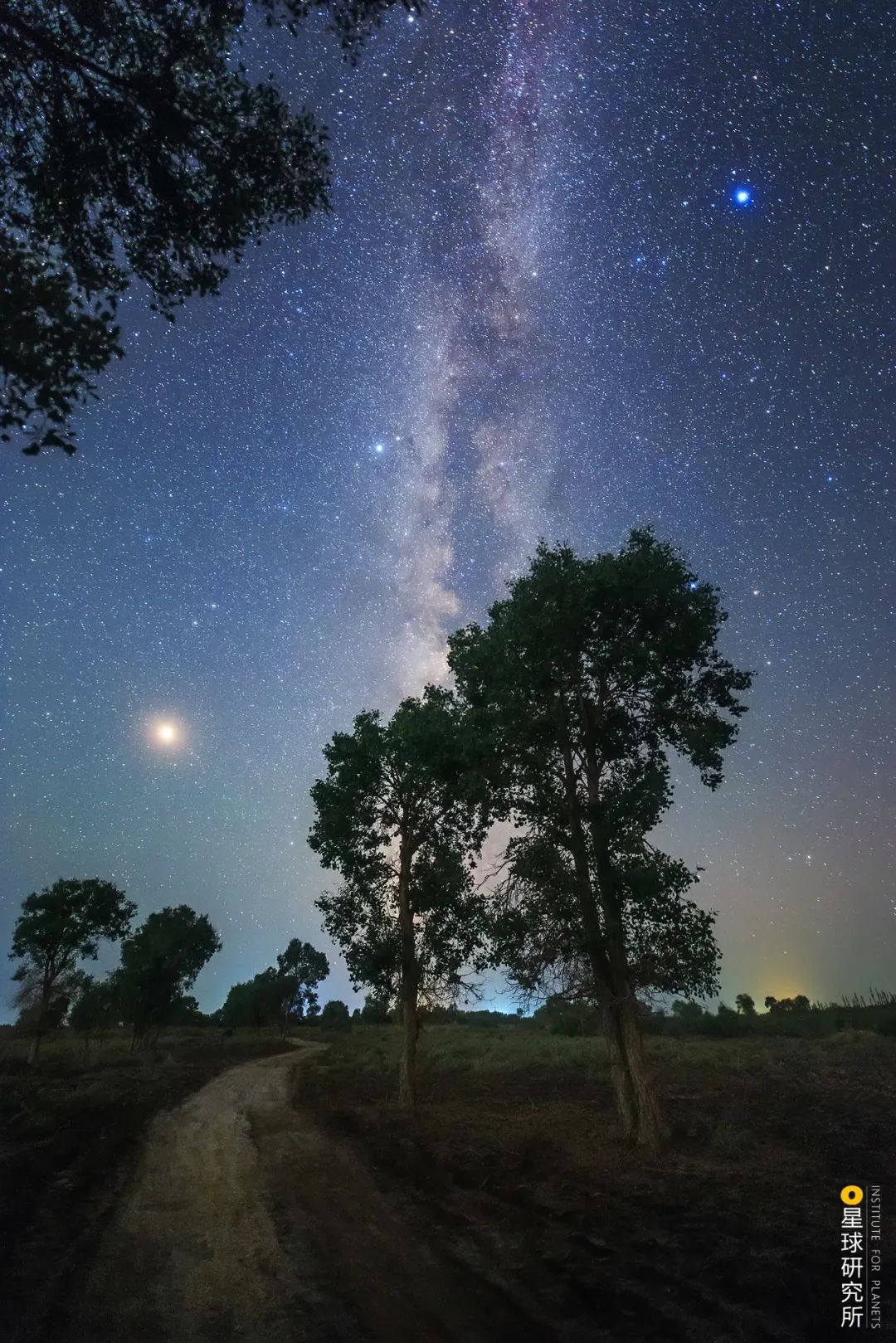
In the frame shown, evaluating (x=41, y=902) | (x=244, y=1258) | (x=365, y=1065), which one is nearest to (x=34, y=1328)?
(x=244, y=1258)

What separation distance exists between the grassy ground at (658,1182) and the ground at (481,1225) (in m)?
0.04

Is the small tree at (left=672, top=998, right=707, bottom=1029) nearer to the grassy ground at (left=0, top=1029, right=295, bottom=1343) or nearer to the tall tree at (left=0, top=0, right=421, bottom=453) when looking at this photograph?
the grassy ground at (left=0, top=1029, right=295, bottom=1343)

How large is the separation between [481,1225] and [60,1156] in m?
8.93

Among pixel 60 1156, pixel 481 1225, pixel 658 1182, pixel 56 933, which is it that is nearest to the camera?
pixel 481 1225

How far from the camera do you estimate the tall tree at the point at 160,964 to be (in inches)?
1743

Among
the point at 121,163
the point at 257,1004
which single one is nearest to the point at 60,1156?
the point at 121,163

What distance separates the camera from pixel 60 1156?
1238 centimetres

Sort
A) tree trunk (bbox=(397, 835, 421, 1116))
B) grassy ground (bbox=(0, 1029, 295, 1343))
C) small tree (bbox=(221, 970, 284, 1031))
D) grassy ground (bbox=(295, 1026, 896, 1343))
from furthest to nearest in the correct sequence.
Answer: small tree (bbox=(221, 970, 284, 1031))
tree trunk (bbox=(397, 835, 421, 1116))
grassy ground (bbox=(0, 1029, 295, 1343))
grassy ground (bbox=(295, 1026, 896, 1343))

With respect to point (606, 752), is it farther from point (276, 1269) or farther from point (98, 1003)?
point (98, 1003)

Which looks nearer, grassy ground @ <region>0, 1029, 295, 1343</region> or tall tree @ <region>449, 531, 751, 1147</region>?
grassy ground @ <region>0, 1029, 295, 1343</region>

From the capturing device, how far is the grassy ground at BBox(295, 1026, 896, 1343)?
6316 millimetres

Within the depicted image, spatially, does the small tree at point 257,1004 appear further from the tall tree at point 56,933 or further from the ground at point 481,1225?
the ground at point 481,1225

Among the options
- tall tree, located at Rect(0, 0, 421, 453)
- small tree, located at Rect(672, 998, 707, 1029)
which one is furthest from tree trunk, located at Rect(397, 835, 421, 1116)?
small tree, located at Rect(672, 998, 707, 1029)

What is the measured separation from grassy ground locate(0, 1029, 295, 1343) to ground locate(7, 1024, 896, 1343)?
26 centimetres
